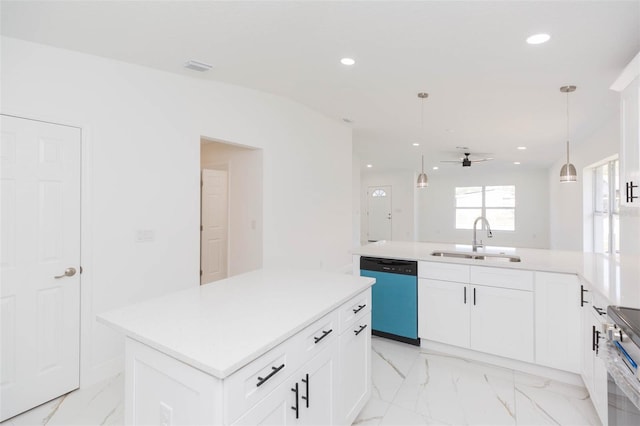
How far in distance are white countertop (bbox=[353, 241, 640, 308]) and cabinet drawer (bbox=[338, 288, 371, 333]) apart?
1130 millimetres

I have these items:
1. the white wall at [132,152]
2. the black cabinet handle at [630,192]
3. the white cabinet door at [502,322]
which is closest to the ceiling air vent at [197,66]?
the white wall at [132,152]

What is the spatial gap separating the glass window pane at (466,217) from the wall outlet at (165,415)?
36.4 ft

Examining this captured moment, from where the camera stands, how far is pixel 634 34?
2283mm

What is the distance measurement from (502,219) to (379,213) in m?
4.01

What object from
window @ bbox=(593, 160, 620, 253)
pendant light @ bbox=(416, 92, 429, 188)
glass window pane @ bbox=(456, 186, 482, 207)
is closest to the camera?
pendant light @ bbox=(416, 92, 429, 188)

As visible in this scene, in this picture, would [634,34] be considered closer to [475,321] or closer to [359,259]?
[475,321]

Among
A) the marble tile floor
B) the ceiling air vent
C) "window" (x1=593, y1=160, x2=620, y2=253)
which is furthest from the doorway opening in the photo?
"window" (x1=593, y1=160, x2=620, y2=253)

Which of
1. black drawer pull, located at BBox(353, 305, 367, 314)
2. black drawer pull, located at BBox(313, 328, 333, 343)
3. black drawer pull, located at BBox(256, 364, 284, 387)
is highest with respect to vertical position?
black drawer pull, located at BBox(353, 305, 367, 314)

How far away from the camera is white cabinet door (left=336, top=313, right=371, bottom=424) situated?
5.59 ft

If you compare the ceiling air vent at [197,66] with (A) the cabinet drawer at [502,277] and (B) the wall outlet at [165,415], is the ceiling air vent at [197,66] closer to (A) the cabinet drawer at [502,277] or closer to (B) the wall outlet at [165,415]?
(B) the wall outlet at [165,415]

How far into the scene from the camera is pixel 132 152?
277 centimetres

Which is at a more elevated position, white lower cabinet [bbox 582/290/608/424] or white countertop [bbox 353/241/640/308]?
white countertop [bbox 353/241/640/308]

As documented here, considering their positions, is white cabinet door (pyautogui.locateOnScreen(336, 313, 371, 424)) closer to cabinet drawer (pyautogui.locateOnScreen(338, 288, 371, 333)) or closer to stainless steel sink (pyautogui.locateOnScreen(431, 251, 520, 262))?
cabinet drawer (pyautogui.locateOnScreen(338, 288, 371, 333))

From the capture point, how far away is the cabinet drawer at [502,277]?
253 cm
